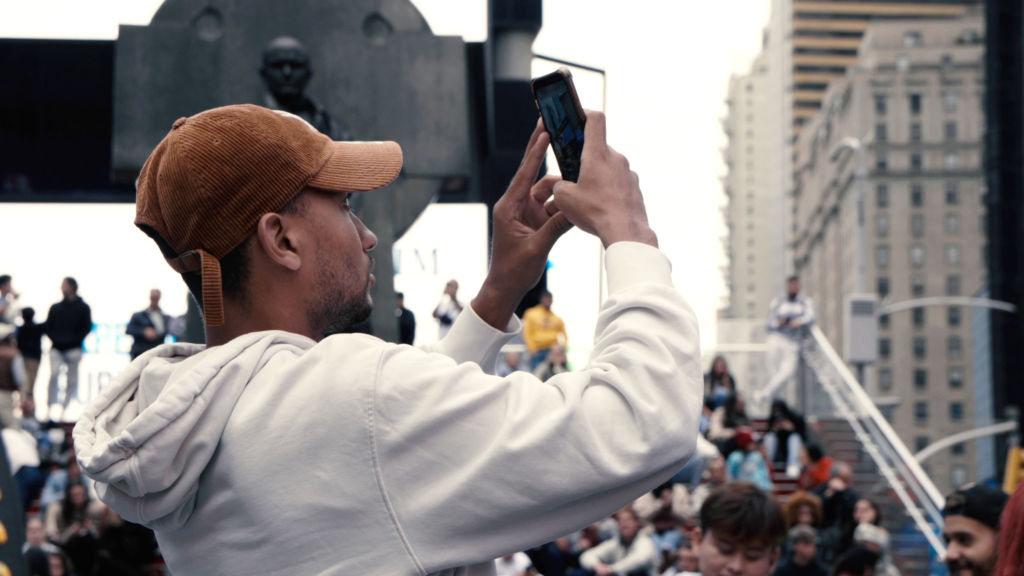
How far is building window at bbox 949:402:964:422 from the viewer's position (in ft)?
416

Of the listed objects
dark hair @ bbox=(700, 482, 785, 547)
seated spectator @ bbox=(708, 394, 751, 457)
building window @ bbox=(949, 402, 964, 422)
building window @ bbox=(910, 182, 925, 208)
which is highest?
building window @ bbox=(910, 182, 925, 208)

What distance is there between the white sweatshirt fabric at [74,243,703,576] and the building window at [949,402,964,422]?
130 metres

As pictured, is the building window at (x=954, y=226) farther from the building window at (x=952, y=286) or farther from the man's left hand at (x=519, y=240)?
the man's left hand at (x=519, y=240)

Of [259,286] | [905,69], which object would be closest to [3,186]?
[259,286]

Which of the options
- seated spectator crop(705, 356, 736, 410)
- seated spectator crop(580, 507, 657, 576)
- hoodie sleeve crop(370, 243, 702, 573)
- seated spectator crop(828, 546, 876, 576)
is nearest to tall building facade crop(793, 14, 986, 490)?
seated spectator crop(705, 356, 736, 410)

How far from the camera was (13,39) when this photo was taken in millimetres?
31234

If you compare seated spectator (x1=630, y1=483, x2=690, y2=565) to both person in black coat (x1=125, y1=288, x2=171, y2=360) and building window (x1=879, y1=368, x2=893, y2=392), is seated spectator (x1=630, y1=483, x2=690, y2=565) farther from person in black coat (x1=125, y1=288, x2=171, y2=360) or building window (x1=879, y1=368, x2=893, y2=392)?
building window (x1=879, y1=368, x2=893, y2=392)

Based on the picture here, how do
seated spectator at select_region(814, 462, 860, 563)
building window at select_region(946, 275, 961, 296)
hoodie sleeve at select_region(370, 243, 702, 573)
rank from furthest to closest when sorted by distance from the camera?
1. building window at select_region(946, 275, 961, 296)
2. seated spectator at select_region(814, 462, 860, 563)
3. hoodie sleeve at select_region(370, 243, 702, 573)

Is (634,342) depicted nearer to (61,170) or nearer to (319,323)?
(319,323)

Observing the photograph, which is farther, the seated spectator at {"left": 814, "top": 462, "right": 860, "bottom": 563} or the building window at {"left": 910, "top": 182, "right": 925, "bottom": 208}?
the building window at {"left": 910, "top": 182, "right": 925, "bottom": 208}

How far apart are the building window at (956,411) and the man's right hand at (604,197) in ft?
426

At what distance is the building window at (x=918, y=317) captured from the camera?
12769cm

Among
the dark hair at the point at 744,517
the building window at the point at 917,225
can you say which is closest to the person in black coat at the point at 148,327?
the dark hair at the point at 744,517

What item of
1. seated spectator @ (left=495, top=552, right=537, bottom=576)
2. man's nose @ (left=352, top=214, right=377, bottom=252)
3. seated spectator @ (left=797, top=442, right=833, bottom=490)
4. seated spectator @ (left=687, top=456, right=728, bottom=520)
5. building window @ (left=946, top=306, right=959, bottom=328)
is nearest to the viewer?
man's nose @ (left=352, top=214, right=377, bottom=252)
